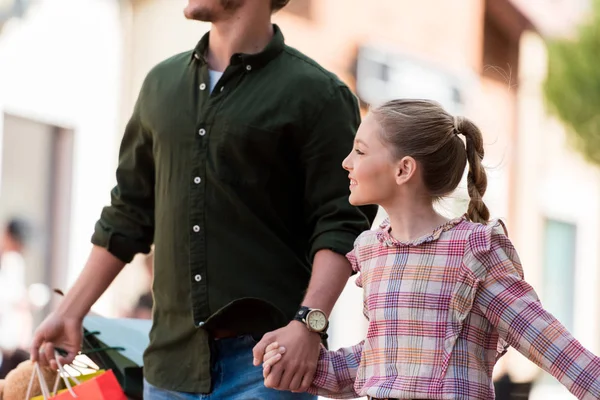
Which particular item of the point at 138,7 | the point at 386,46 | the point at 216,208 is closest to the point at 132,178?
the point at 216,208

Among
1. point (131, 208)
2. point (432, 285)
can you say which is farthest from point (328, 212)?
point (131, 208)

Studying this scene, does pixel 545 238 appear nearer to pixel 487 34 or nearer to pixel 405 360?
pixel 487 34

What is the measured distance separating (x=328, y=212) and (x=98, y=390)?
2.58 feet

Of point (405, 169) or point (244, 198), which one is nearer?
point (405, 169)

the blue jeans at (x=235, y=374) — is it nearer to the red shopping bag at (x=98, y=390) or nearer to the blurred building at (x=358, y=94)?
the red shopping bag at (x=98, y=390)

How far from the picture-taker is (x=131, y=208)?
138 inches

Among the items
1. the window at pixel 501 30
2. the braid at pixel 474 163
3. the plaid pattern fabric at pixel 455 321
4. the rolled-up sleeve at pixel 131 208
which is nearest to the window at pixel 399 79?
the window at pixel 501 30

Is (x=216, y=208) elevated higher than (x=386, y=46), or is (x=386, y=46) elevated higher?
(x=386, y=46)

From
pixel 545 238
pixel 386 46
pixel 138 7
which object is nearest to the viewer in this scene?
pixel 138 7

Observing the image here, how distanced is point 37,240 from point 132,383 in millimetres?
6134

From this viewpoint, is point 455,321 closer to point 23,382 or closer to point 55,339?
point 55,339

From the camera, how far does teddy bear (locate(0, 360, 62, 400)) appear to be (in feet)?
11.7

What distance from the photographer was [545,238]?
1864cm

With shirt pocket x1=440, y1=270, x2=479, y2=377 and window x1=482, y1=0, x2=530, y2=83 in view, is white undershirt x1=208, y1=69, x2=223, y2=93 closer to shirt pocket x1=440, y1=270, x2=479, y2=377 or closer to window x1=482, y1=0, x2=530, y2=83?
shirt pocket x1=440, y1=270, x2=479, y2=377
